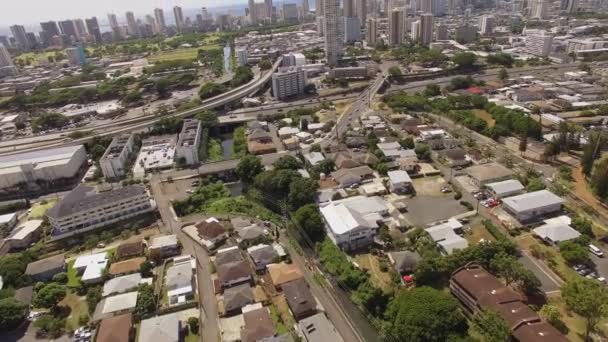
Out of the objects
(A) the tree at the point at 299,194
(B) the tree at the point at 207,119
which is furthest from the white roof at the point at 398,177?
(B) the tree at the point at 207,119

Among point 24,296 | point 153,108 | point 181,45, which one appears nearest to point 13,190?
point 24,296

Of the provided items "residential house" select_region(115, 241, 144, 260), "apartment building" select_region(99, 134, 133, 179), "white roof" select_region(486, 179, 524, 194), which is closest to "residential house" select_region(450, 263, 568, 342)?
"white roof" select_region(486, 179, 524, 194)

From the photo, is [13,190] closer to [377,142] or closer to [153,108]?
[153,108]

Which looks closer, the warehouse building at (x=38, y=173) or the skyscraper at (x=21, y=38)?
the warehouse building at (x=38, y=173)

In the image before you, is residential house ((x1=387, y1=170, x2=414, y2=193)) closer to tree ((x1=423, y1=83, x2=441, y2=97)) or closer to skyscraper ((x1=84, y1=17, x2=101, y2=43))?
tree ((x1=423, y1=83, x2=441, y2=97))

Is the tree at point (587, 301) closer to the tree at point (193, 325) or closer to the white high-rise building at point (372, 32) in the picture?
the tree at point (193, 325)
